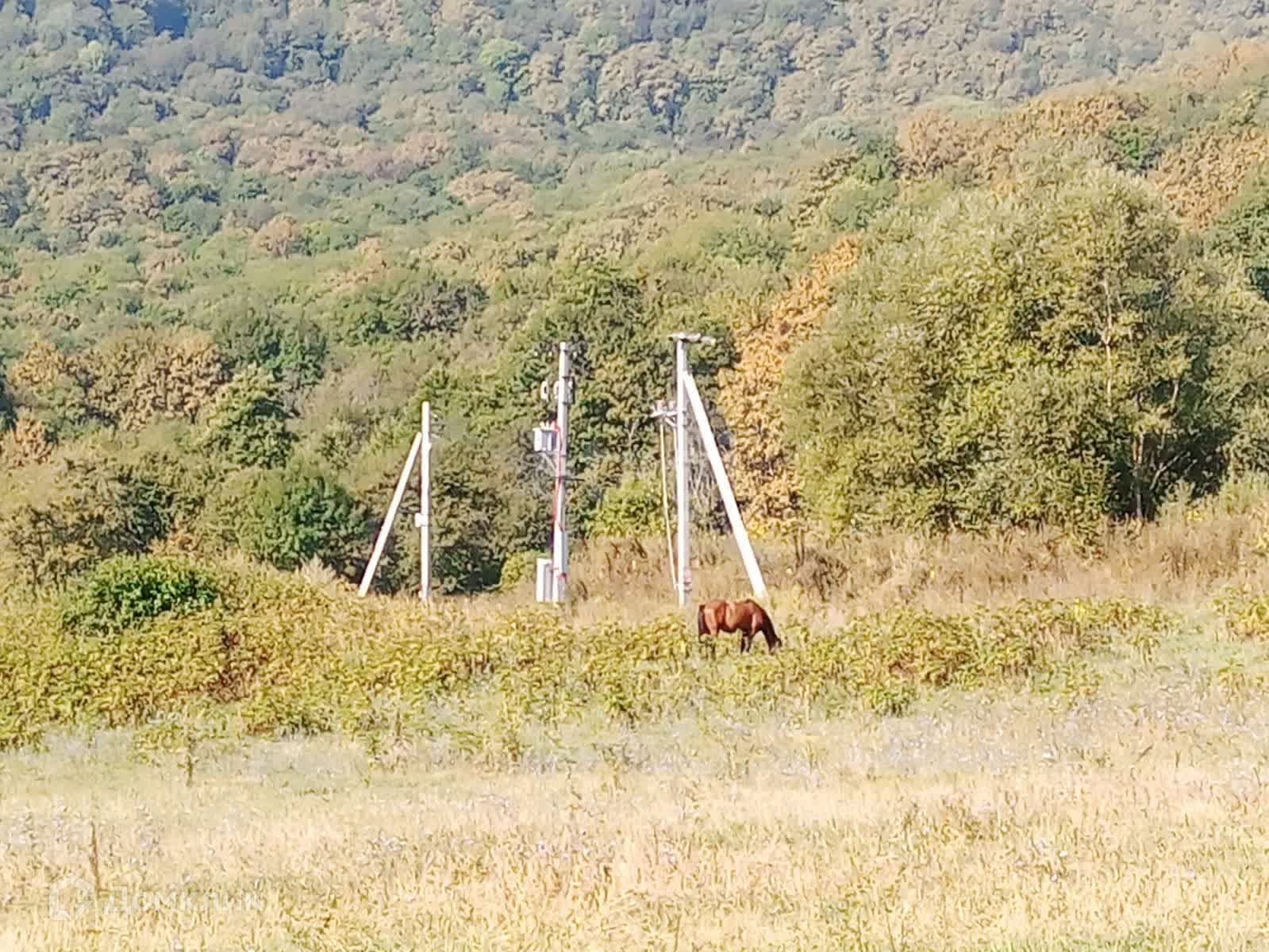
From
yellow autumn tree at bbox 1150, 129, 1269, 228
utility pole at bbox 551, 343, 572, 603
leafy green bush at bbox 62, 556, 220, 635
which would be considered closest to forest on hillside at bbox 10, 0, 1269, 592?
yellow autumn tree at bbox 1150, 129, 1269, 228

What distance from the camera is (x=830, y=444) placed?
31.0 meters

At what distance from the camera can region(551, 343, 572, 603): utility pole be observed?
2586cm

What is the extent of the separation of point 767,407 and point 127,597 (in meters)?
31.9

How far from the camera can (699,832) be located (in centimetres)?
804

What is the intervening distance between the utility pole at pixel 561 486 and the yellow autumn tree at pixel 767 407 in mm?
20525

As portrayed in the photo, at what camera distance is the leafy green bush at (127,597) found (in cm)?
2231

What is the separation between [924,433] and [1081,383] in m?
3.36

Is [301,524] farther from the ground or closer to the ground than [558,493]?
closer to the ground

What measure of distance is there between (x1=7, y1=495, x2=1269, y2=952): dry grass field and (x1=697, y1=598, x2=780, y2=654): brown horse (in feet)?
12.2

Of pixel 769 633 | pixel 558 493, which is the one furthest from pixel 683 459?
pixel 769 633

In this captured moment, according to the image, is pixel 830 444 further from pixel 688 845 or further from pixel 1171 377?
pixel 688 845

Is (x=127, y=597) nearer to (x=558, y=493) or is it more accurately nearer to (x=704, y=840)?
(x=558, y=493)

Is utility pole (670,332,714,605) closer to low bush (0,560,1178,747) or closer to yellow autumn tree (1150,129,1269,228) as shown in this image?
low bush (0,560,1178,747)

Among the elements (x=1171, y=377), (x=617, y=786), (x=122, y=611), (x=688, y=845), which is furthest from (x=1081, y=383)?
(x=688, y=845)
